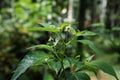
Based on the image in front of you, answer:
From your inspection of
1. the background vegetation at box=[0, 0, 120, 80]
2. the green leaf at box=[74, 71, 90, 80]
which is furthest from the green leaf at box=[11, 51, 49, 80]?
the background vegetation at box=[0, 0, 120, 80]

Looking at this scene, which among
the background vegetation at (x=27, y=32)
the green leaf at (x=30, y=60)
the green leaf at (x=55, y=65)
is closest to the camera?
the green leaf at (x=30, y=60)

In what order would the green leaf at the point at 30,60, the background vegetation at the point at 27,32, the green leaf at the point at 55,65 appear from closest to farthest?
1. the green leaf at the point at 30,60
2. the green leaf at the point at 55,65
3. the background vegetation at the point at 27,32

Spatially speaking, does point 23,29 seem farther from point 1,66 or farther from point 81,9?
point 81,9

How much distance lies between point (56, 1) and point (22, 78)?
8.16 meters

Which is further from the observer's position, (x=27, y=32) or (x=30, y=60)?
(x=27, y=32)

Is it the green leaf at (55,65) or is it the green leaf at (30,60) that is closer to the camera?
the green leaf at (30,60)

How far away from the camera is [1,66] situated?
22.9ft

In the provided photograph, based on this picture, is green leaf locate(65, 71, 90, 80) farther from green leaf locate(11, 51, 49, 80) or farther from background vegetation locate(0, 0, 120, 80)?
background vegetation locate(0, 0, 120, 80)

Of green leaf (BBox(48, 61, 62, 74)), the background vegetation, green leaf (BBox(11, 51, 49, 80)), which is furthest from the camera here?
the background vegetation

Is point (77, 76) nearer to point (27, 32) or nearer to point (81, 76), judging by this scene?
point (81, 76)

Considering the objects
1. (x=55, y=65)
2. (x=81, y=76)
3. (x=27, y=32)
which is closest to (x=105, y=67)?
(x=81, y=76)

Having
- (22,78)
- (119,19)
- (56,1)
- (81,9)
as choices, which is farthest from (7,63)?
(119,19)

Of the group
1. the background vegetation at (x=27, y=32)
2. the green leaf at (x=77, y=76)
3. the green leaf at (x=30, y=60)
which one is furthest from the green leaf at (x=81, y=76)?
the background vegetation at (x=27, y=32)

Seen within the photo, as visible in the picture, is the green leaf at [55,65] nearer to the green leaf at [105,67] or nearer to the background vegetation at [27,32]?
the green leaf at [105,67]
